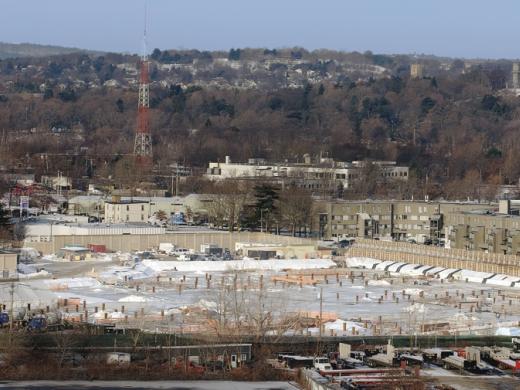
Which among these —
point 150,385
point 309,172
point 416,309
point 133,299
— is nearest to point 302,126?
point 309,172

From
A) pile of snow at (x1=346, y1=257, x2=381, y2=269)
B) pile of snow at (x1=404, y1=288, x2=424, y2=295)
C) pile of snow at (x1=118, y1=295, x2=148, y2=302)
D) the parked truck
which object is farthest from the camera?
pile of snow at (x1=346, y1=257, x2=381, y2=269)

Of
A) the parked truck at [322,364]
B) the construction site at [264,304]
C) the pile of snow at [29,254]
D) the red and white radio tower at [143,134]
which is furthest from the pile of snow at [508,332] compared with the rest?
the red and white radio tower at [143,134]

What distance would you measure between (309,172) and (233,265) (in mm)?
16754

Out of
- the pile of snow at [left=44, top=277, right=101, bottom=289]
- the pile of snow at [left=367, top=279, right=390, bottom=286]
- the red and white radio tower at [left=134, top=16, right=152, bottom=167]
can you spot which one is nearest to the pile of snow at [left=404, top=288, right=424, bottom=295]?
the pile of snow at [left=367, top=279, right=390, bottom=286]

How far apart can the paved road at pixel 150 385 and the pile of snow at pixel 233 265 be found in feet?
31.2

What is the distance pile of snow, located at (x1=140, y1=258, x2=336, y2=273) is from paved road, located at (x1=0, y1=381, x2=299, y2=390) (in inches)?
374

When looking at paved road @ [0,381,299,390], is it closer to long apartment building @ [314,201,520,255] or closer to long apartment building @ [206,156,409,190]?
long apartment building @ [314,201,520,255]

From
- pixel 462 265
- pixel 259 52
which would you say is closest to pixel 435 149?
pixel 462 265

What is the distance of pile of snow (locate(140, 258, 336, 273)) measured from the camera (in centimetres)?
2459

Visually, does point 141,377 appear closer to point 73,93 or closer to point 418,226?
point 418,226

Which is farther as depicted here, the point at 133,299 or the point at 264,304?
the point at 133,299

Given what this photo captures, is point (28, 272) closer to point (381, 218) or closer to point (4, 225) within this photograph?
point (4, 225)

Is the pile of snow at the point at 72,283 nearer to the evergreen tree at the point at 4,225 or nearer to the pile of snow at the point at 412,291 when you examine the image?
the pile of snow at the point at 412,291

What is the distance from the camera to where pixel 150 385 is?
577 inches
